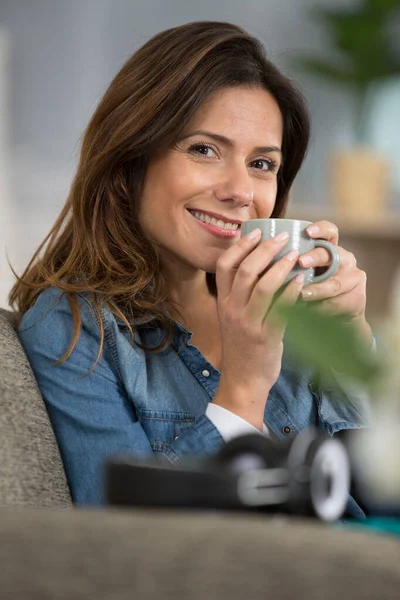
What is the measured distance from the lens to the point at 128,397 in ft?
4.42

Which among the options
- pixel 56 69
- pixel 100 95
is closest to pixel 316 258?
pixel 100 95

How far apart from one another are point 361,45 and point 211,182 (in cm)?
232

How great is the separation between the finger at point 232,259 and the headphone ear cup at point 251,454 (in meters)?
0.57

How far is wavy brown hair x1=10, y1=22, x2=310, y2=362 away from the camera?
148 cm

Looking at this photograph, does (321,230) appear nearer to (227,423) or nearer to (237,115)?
(227,423)

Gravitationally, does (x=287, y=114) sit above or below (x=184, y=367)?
above

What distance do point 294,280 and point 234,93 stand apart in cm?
52

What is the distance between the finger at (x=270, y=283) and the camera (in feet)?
3.80

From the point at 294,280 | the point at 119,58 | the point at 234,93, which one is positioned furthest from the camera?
the point at 119,58

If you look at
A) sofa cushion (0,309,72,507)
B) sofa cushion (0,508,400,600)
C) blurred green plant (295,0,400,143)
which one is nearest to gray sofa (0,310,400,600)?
sofa cushion (0,508,400,600)

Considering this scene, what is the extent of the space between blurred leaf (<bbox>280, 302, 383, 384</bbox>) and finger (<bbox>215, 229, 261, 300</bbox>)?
76cm

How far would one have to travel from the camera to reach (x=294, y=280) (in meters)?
1.16

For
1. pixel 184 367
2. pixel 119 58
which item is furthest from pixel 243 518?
pixel 119 58

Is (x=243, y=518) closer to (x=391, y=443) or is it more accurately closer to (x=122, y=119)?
(x=391, y=443)
